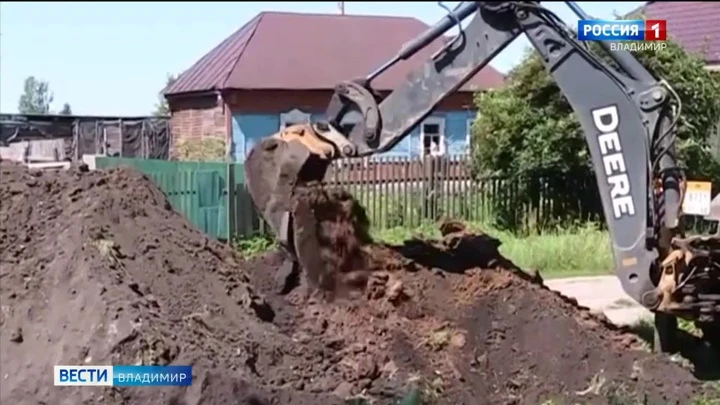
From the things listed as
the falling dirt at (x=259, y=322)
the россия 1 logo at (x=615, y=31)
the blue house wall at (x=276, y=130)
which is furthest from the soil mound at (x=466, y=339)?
the blue house wall at (x=276, y=130)

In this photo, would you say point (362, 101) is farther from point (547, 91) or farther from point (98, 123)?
point (98, 123)

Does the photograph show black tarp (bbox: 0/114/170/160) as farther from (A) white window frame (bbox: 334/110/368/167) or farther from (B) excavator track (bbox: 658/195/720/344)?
(B) excavator track (bbox: 658/195/720/344)

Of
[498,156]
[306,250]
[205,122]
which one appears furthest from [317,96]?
[306,250]

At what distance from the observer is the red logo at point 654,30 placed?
38.0ft

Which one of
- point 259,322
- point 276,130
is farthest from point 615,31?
point 276,130

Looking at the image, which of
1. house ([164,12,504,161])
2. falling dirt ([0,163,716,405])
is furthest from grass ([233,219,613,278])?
house ([164,12,504,161])

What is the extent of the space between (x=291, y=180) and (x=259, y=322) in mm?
1320

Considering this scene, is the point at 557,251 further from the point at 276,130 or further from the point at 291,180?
the point at 276,130

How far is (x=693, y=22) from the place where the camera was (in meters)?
13.9

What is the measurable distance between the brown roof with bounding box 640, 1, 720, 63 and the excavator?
3450 millimetres

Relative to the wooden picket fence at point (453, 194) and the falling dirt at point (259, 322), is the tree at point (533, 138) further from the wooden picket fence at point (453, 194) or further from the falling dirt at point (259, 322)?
the falling dirt at point (259, 322)

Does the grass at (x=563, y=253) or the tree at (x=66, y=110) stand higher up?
the tree at (x=66, y=110)

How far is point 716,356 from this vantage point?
9852 millimetres

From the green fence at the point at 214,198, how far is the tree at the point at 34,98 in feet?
32.3
